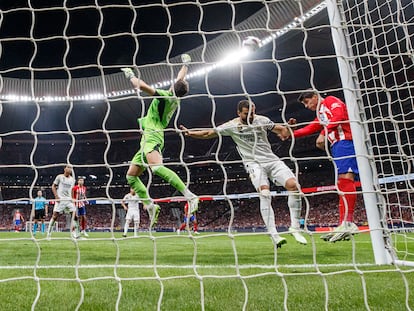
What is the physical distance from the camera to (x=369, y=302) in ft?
7.50

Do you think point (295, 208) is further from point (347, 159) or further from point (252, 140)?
point (252, 140)

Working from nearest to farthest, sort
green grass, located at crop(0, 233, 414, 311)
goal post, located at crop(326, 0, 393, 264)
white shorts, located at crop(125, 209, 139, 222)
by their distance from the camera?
green grass, located at crop(0, 233, 414, 311) → goal post, located at crop(326, 0, 393, 264) → white shorts, located at crop(125, 209, 139, 222)

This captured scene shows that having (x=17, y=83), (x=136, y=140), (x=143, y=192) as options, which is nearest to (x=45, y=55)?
(x=17, y=83)

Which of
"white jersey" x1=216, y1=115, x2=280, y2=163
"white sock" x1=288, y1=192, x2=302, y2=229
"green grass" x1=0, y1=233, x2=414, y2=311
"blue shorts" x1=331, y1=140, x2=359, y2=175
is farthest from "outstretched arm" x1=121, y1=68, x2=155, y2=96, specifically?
"blue shorts" x1=331, y1=140, x2=359, y2=175

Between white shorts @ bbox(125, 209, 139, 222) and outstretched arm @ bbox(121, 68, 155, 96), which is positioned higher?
outstretched arm @ bbox(121, 68, 155, 96)

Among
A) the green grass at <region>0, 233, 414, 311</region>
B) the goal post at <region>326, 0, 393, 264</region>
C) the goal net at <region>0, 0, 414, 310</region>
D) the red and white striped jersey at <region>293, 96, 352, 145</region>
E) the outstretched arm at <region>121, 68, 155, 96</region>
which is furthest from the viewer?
the red and white striped jersey at <region>293, 96, 352, 145</region>

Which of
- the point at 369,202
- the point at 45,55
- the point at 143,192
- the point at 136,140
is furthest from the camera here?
the point at 136,140

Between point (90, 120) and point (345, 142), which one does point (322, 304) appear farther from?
point (90, 120)

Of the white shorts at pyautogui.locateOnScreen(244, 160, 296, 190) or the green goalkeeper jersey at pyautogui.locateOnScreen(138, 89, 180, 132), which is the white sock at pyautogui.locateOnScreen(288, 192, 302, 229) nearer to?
the white shorts at pyautogui.locateOnScreen(244, 160, 296, 190)

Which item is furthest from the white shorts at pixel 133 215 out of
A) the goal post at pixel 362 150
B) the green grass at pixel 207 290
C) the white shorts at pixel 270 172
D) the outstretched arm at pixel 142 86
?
the goal post at pixel 362 150

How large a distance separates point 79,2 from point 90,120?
12611mm

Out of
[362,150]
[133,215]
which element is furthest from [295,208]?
[133,215]

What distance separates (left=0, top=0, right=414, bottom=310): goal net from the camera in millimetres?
2574

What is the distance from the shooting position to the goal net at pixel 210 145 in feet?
8.45
